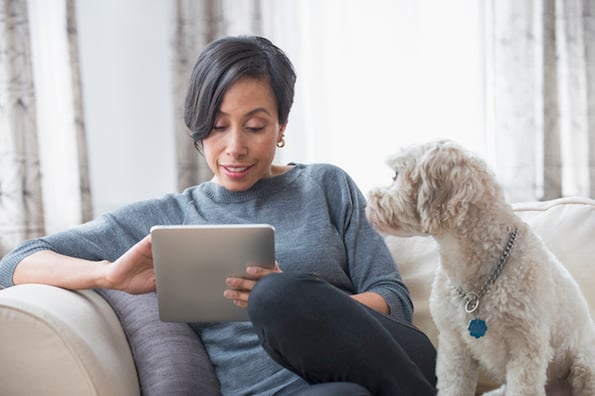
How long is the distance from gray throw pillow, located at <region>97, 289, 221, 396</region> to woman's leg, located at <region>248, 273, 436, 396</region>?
32 cm

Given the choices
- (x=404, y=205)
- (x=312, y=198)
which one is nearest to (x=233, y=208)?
(x=312, y=198)

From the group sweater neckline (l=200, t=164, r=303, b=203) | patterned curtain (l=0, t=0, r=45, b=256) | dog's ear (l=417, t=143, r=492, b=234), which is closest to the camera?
dog's ear (l=417, t=143, r=492, b=234)

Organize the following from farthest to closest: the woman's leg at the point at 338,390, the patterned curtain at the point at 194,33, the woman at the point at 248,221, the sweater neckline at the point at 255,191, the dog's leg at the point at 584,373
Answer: the patterned curtain at the point at 194,33 → the sweater neckline at the point at 255,191 → the woman at the point at 248,221 → the dog's leg at the point at 584,373 → the woman's leg at the point at 338,390

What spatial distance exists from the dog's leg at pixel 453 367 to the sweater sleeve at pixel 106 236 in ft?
2.41

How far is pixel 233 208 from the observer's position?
5.66ft

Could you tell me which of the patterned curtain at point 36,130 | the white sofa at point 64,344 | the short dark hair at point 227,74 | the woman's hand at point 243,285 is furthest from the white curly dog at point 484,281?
the patterned curtain at point 36,130

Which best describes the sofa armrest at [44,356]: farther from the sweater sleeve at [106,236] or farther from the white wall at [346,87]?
the white wall at [346,87]

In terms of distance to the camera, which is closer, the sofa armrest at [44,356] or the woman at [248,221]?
the sofa armrest at [44,356]

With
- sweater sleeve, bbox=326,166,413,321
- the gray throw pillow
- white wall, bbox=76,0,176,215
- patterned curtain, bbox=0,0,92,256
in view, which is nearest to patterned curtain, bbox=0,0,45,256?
patterned curtain, bbox=0,0,92,256

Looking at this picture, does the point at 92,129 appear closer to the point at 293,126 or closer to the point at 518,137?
the point at 293,126

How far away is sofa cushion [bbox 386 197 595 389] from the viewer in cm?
177

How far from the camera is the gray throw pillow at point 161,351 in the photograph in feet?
4.80

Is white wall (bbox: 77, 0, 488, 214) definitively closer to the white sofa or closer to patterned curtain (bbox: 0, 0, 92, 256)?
patterned curtain (bbox: 0, 0, 92, 256)

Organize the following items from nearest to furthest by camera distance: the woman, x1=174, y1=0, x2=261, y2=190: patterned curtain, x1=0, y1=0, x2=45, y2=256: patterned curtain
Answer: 1. the woman
2. x1=0, y1=0, x2=45, y2=256: patterned curtain
3. x1=174, y1=0, x2=261, y2=190: patterned curtain
